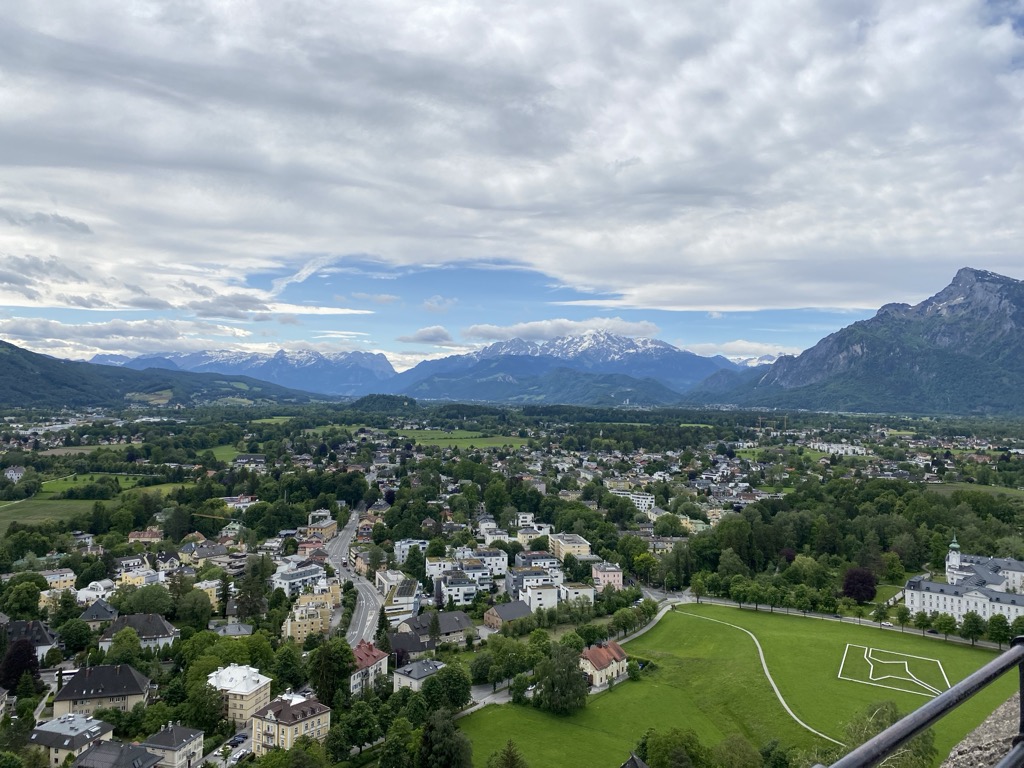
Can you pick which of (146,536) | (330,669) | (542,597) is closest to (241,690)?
(330,669)

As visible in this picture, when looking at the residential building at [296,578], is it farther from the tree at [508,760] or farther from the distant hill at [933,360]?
the distant hill at [933,360]

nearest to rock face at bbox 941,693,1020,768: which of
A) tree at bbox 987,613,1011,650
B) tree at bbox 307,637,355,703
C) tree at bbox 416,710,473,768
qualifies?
tree at bbox 416,710,473,768

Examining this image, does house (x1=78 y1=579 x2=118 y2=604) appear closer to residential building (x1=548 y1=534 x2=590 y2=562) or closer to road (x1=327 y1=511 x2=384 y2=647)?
road (x1=327 y1=511 x2=384 y2=647)

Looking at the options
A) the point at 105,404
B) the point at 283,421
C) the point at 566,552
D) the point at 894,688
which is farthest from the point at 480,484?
the point at 105,404

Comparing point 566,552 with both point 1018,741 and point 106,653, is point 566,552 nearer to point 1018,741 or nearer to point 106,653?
point 106,653


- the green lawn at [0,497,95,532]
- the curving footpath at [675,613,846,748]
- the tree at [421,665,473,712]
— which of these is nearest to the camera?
the curving footpath at [675,613,846,748]

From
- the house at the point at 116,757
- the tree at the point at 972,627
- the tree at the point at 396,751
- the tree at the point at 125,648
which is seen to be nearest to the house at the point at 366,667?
the tree at the point at 396,751

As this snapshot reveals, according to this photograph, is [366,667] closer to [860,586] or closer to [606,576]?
[606,576]

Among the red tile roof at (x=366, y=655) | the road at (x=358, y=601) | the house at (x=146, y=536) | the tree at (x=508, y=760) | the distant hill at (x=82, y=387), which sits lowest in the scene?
the road at (x=358, y=601)
